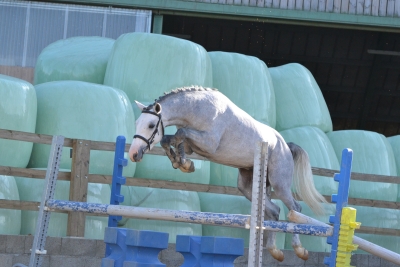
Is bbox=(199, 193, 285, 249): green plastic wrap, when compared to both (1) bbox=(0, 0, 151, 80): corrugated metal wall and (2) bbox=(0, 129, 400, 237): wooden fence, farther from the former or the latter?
(1) bbox=(0, 0, 151, 80): corrugated metal wall

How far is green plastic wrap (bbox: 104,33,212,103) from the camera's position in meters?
8.63

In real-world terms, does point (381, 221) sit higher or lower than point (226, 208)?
lower

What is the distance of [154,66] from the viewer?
8727 mm

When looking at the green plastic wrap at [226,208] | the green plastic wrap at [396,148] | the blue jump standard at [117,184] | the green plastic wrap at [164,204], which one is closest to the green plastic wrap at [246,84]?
the green plastic wrap at [226,208]

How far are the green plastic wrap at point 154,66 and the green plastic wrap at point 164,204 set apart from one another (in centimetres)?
117

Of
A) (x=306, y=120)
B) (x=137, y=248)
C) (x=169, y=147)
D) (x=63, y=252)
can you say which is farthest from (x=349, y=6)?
(x=137, y=248)

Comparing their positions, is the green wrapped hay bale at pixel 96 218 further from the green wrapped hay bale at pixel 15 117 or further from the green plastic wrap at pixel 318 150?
the green plastic wrap at pixel 318 150

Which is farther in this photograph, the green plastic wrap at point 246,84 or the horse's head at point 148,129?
the green plastic wrap at point 246,84

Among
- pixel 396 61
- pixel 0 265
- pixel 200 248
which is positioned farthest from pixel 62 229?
pixel 396 61

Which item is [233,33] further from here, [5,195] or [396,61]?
[5,195]

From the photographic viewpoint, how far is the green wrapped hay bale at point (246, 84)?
911 cm

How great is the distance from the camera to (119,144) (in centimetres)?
635

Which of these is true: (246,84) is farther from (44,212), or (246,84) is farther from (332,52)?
(332,52)

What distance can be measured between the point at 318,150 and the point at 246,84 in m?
1.11
